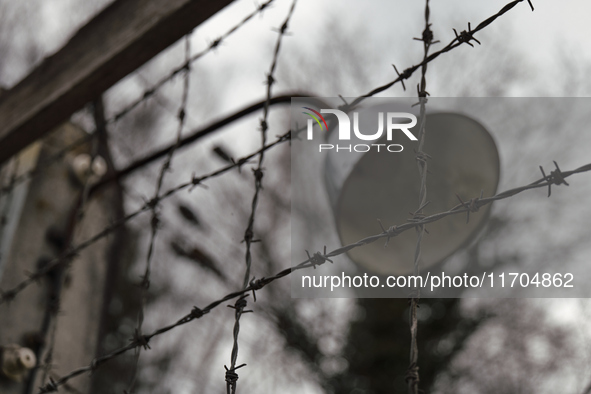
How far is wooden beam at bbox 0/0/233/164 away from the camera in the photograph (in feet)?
5.99

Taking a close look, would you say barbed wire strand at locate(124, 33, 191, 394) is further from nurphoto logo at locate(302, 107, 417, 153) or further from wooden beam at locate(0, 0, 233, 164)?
nurphoto logo at locate(302, 107, 417, 153)

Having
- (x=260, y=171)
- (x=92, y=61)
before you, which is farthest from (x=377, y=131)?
(x=92, y=61)

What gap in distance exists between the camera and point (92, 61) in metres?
2.09

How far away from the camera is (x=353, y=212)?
6.56ft

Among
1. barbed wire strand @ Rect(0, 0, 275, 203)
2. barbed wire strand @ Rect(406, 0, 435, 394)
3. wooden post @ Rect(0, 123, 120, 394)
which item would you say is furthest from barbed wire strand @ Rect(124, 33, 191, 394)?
wooden post @ Rect(0, 123, 120, 394)

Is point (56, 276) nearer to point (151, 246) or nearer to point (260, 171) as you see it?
point (151, 246)

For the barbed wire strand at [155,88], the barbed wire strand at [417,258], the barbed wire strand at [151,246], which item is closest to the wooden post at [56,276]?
the barbed wire strand at [155,88]

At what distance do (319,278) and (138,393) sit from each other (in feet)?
11.8

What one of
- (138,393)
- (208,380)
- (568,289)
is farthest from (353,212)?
(138,393)

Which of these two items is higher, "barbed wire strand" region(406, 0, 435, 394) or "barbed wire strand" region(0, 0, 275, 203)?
"barbed wire strand" region(0, 0, 275, 203)

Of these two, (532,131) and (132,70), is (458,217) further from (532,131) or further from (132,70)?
(532,131)

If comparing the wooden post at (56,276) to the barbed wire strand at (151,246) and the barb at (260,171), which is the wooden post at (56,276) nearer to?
the barbed wire strand at (151,246)

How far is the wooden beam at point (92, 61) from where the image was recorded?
183 centimetres

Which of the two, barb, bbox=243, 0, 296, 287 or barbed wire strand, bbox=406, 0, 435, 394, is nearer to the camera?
barbed wire strand, bbox=406, 0, 435, 394
